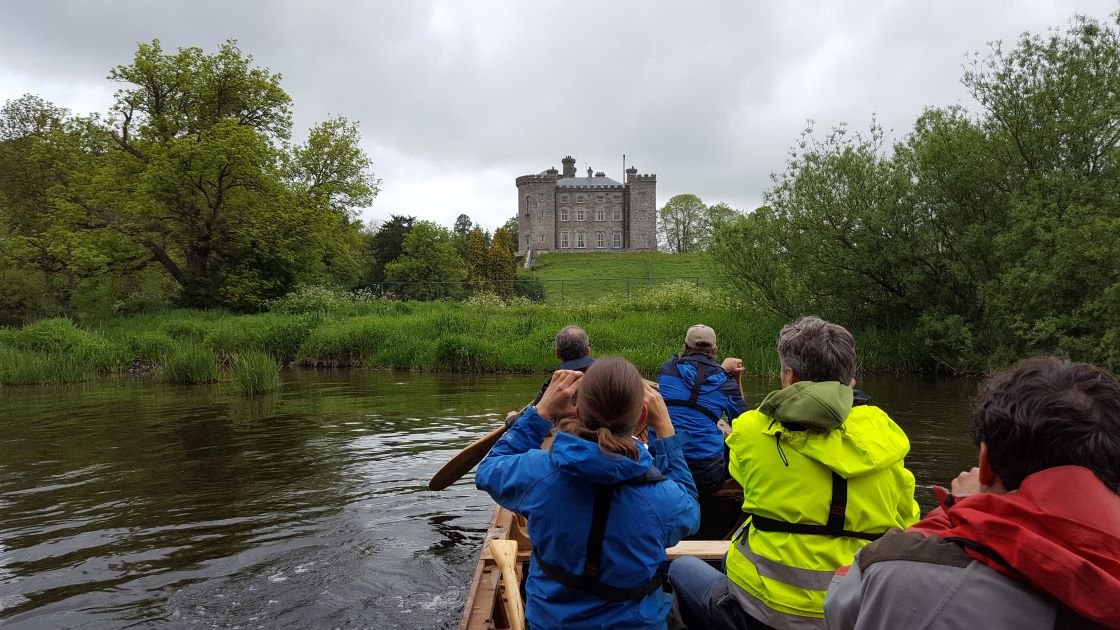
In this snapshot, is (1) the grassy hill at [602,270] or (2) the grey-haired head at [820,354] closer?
(2) the grey-haired head at [820,354]

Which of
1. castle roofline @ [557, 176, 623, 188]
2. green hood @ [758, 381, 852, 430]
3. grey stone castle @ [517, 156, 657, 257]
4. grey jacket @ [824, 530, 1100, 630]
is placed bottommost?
grey jacket @ [824, 530, 1100, 630]

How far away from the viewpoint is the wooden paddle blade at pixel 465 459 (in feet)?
22.4

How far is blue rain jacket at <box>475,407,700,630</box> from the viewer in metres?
2.47

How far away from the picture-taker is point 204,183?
30.2 meters

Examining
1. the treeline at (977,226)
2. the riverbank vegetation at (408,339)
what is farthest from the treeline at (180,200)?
the treeline at (977,226)

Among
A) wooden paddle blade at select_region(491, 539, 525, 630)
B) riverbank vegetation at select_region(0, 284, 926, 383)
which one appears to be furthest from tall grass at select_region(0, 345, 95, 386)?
wooden paddle blade at select_region(491, 539, 525, 630)

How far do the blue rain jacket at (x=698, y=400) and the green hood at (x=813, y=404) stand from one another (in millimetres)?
2515

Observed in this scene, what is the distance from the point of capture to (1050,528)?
134cm

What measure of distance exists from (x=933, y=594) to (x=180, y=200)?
3363 centimetres

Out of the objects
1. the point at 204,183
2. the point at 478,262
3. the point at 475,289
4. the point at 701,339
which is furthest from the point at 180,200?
the point at 701,339

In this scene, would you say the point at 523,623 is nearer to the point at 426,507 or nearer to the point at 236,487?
the point at 426,507

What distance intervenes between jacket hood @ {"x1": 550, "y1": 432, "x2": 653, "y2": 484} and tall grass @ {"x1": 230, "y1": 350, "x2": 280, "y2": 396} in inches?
574

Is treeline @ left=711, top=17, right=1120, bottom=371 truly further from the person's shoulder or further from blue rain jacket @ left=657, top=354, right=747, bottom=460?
the person's shoulder

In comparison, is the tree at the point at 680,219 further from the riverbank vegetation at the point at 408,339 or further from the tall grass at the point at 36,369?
the tall grass at the point at 36,369
